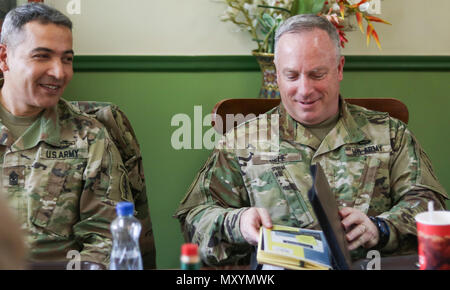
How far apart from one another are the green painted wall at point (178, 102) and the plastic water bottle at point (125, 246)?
1.43 meters

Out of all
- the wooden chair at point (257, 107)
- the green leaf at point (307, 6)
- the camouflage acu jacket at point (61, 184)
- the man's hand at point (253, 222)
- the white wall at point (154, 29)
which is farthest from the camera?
the white wall at point (154, 29)

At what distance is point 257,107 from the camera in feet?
6.63

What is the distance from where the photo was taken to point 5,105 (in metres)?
1.77

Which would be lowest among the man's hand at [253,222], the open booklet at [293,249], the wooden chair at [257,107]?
the open booklet at [293,249]

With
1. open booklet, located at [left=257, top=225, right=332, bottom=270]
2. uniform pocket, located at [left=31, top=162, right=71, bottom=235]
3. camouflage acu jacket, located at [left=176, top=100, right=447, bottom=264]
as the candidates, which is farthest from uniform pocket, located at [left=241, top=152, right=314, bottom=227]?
uniform pocket, located at [left=31, top=162, right=71, bottom=235]

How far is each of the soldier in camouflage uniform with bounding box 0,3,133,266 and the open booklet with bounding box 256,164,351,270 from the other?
1.80ft

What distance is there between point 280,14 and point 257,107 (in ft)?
1.69

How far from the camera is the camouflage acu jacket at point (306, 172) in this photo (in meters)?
1.69

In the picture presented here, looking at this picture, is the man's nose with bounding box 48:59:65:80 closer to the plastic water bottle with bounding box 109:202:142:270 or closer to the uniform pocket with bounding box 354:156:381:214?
the plastic water bottle with bounding box 109:202:142:270

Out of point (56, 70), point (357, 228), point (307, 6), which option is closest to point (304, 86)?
point (357, 228)

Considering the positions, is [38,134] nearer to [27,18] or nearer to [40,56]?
[40,56]

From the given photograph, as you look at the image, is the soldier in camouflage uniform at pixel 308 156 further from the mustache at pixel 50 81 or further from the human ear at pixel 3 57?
the human ear at pixel 3 57

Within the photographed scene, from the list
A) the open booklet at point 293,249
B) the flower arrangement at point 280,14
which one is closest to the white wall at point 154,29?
the flower arrangement at point 280,14
